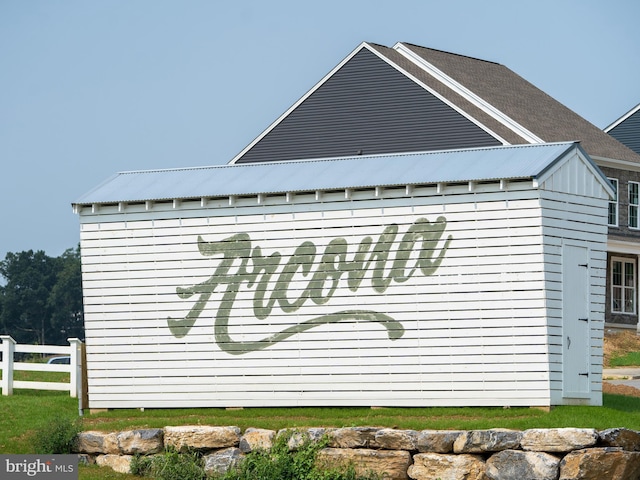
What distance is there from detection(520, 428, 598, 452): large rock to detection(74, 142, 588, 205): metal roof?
13.6ft

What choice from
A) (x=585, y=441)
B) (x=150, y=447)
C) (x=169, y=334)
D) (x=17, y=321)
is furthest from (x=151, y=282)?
(x=17, y=321)

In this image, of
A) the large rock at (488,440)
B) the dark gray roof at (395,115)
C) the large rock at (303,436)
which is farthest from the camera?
the dark gray roof at (395,115)

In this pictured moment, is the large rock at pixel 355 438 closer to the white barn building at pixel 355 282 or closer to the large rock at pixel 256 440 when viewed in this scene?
the large rock at pixel 256 440

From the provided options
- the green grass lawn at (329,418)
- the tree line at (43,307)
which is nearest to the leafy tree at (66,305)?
the tree line at (43,307)

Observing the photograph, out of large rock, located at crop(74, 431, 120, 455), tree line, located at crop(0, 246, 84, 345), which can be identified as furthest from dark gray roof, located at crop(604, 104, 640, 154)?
tree line, located at crop(0, 246, 84, 345)

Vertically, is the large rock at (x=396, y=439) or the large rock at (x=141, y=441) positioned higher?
the large rock at (x=396, y=439)

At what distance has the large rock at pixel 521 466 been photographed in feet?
54.8

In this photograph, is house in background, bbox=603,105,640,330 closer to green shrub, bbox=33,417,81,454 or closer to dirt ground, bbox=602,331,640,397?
dirt ground, bbox=602,331,640,397

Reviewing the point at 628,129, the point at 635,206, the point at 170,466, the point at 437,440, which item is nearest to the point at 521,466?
the point at 437,440

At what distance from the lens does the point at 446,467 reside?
1736 cm

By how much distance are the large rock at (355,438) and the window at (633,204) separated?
25.0 metres

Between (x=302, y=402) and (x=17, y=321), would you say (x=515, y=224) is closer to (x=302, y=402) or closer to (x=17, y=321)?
(x=302, y=402)

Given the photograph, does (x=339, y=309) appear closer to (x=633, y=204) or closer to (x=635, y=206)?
(x=633, y=204)

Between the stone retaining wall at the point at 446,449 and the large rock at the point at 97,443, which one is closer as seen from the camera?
the stone retaining wall at the point at 446,449
